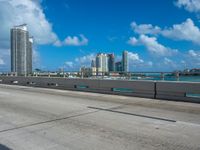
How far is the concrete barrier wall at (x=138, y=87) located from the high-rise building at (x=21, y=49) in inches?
1169

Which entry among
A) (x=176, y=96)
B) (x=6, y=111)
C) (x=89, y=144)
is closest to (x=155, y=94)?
(x=176, y=96)

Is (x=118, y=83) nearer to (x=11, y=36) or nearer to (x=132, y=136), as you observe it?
(x=132, y=136)

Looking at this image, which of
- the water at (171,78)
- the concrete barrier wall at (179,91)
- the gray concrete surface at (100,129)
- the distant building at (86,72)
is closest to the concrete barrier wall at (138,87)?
the concrete barrier wall at (179,91)

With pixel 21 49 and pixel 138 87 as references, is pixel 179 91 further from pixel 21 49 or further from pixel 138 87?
pixel 21 49

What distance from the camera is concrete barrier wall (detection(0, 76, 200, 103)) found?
44.5 ft

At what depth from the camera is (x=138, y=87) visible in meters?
16.0

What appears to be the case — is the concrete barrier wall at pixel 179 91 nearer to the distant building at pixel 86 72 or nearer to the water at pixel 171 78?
the water at pixel 171 78

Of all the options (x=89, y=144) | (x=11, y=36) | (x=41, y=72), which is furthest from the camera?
(x=11, y=36)

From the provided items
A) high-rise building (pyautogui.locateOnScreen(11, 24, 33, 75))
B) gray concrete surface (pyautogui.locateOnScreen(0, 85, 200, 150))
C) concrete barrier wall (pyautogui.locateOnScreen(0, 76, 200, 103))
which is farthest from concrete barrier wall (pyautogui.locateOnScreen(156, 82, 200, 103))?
high-rise building (pyautogui.locateOnScreen(11, 24, 33, 75))

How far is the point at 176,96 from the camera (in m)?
14.1

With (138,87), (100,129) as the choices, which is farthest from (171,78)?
(100,129)

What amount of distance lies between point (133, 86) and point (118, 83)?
141 centimetres

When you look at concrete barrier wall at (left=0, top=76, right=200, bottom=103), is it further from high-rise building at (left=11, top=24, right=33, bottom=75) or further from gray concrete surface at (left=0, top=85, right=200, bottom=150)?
high-rise building at (left=11, top=24, right=33, bottom=75)

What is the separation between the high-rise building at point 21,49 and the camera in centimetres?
5228
